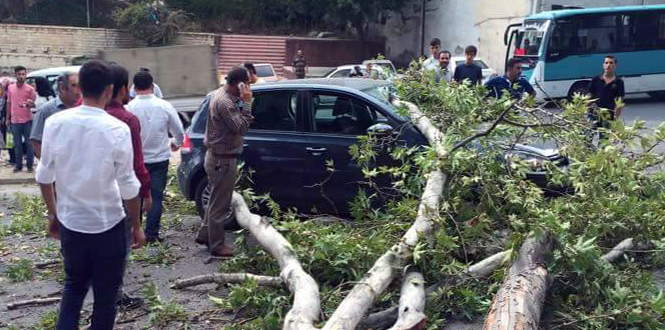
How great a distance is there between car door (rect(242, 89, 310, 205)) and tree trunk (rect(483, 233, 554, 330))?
2.94 meters

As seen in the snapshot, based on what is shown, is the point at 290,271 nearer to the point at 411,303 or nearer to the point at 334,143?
the point at 411,303

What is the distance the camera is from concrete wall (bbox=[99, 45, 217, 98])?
1770 cm

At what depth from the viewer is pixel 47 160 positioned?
3988mm

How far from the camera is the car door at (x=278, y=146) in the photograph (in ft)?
23.3

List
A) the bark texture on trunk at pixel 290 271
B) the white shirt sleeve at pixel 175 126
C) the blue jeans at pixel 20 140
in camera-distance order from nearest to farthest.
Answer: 1. the bark texture on trunk at pixel 290 271
2. the white shirt sleeve at pixel 175 126
3. the blue jeans at pixel 20 140

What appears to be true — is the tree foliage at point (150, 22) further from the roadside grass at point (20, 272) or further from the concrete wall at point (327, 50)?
the roadside grass at point (20, 272)

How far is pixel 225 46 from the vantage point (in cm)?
3562

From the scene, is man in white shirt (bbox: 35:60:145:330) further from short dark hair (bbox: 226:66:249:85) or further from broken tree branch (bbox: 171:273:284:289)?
short dark hair (bbox: 226:66:249:85)

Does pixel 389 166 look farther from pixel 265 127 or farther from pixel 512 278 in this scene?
pixel 512 278

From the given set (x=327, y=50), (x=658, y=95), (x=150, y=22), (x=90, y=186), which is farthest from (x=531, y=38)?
(x=150, y=22)

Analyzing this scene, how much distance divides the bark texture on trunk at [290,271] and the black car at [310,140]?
0.84m

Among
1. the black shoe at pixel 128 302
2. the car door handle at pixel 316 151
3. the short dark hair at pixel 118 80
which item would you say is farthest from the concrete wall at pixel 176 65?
the black shoe at pixel 128 302

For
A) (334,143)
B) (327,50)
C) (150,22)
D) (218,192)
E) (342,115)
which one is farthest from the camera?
(150,22)

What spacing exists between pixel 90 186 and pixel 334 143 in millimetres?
3312
